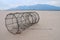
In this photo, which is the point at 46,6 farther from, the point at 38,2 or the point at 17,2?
the point at 17,2

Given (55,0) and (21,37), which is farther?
(55,0)

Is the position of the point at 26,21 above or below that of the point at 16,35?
above

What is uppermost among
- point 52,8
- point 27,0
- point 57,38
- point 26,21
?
point 27,0

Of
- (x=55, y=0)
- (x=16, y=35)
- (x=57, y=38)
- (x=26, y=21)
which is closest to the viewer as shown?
(x=57, y=38)

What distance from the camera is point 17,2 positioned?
6.19 metres

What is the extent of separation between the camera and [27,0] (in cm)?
624

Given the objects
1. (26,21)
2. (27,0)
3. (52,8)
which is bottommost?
(26,21)

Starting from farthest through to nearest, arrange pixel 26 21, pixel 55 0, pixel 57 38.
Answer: pixel 55 0
pixel 26 21
pixel 57 38

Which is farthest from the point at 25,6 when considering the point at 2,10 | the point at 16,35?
the point at 16,35

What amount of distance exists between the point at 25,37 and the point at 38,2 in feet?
13.0

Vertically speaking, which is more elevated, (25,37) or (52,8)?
(52,8)

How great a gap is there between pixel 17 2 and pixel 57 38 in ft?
13.8

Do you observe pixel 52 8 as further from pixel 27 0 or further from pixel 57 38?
pixel 57 38

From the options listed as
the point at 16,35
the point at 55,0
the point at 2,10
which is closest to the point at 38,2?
the point at 55,0
